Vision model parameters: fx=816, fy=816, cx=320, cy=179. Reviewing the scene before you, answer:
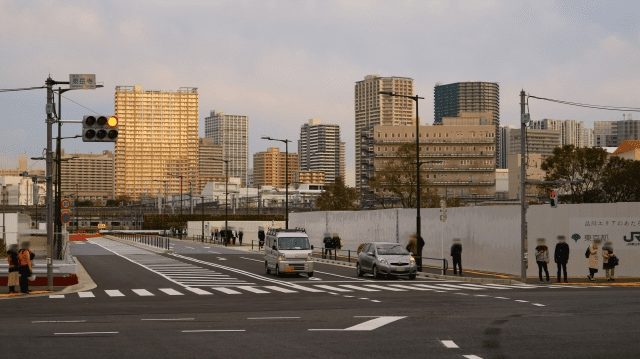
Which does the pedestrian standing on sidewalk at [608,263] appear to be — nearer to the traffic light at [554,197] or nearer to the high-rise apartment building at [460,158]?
the traffic light at [554,197]

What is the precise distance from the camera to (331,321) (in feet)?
59.3

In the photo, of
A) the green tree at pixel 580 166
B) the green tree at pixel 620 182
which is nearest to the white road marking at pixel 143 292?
the green tree at pixel 580 166

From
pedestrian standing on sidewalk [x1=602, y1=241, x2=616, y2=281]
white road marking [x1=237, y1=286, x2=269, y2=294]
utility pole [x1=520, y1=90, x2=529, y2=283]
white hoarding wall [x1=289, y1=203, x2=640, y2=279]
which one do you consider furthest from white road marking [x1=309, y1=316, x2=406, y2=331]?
white hoarding wall [x1=289, y1=203, x2=640, y2=279]

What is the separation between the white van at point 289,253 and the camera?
1485 inches

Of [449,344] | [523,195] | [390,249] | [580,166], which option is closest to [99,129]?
[449,344]

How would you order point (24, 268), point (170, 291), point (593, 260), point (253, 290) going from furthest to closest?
point (593, 260), point (253, 290), point (170, 291), point (24, 268)

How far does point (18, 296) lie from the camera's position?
2739 centimetres

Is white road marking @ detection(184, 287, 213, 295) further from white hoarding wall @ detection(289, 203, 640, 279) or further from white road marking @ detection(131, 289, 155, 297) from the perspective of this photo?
white hoarding wall @ detection(289, 203, 640, 279)

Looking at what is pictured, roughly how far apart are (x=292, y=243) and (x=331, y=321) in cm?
2047

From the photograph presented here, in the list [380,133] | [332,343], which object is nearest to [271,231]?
[332,343]

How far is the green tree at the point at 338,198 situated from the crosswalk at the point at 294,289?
80.5 meters

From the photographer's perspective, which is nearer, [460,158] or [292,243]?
[292,243]

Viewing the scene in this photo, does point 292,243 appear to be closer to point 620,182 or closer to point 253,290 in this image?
point 253,290

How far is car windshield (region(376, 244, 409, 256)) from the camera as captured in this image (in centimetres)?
3628
